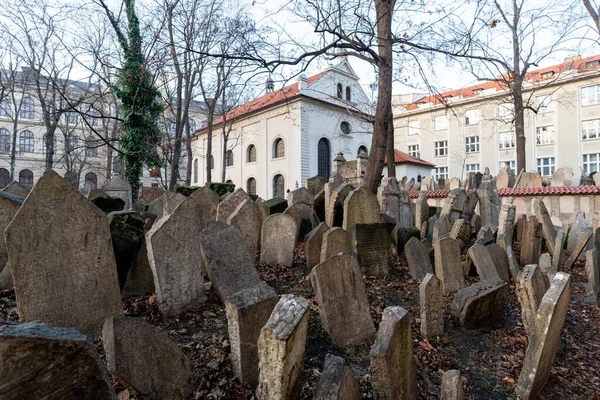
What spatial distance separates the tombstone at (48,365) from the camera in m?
1.17

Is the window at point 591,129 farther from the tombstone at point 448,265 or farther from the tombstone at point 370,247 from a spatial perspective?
the tombstone at point 370,247

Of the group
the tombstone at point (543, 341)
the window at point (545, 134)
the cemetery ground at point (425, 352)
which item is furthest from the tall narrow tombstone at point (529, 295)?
the window at point (545, 134)

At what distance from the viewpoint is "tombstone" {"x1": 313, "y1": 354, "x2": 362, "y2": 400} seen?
70.5 inches

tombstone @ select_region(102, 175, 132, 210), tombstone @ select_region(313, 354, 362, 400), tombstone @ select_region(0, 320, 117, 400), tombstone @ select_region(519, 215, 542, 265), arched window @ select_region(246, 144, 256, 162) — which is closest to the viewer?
tombstone @ select_region(0, 320, 117, 400)

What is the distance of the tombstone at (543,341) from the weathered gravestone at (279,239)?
2.95m

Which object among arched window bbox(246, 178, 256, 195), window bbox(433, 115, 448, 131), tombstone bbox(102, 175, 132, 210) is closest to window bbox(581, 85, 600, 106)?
window bbox(433, 115, 448, 131)

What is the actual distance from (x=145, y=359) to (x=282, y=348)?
801 millimetres

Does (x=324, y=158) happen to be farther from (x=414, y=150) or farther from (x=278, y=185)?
(x=414, y=150)

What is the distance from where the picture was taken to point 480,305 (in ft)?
11.8

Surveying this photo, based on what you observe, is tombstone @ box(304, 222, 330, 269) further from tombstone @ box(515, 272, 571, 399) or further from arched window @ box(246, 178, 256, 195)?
arched window @ box(246, 178, 256, 195)

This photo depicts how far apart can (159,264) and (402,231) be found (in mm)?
4449

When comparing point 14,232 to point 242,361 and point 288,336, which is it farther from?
point 288,336

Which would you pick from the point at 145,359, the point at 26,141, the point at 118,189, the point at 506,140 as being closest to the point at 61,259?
the point at 145,359

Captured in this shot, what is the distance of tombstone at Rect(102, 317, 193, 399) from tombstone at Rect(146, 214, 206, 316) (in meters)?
1.00
